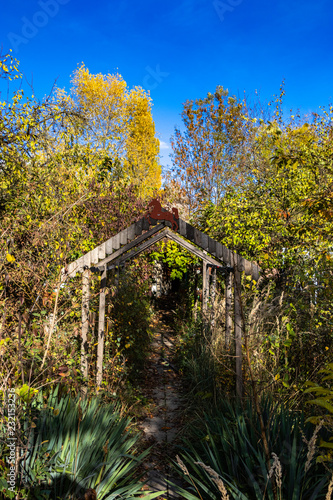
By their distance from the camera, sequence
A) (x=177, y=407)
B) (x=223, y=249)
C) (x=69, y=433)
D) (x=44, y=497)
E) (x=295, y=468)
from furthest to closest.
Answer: (x=177, y=407)
(x=223, y=249)
(x=69, y=433)
(x=295, y=468)
(x=44, y=497)

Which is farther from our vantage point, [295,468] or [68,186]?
[68,186]

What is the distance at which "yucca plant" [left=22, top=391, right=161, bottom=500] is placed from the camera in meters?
2.57

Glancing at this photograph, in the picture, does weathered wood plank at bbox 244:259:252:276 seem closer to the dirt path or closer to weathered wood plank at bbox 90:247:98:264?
weathered wood plank at bbox 90:247:98:264

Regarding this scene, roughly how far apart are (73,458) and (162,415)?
8.74ft

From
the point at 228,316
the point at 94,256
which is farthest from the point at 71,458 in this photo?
the point at 228,316

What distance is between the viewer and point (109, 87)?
77.0ft

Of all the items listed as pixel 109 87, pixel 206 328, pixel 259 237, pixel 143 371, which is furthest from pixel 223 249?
pixel 109 87

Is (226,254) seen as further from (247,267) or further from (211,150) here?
(211,150)

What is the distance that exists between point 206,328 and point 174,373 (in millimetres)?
1490

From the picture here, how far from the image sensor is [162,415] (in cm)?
521

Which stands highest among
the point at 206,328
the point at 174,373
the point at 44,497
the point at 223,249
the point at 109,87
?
the point at 109,87

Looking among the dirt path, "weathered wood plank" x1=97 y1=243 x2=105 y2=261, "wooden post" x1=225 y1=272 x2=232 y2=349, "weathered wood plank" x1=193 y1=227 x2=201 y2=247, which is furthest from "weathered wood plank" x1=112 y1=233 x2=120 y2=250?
the dirt path

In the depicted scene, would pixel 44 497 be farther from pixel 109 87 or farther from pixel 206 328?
pixel 109 87

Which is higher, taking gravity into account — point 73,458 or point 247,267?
point 247,267
